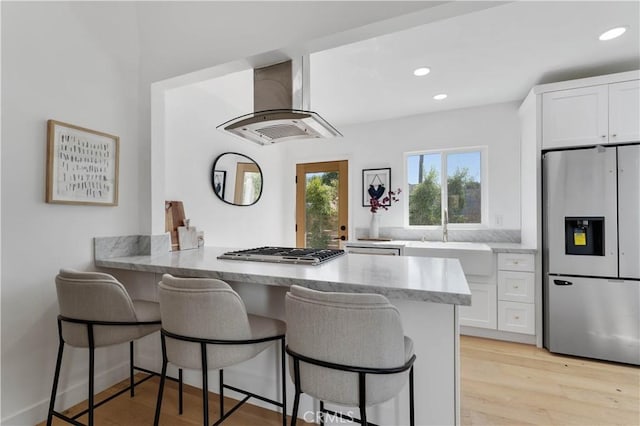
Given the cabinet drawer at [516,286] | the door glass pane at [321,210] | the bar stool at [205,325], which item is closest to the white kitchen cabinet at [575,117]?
the cabinet drawer at [516,286]

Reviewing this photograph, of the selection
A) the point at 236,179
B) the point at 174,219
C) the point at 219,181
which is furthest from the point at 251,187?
the point at 174,219

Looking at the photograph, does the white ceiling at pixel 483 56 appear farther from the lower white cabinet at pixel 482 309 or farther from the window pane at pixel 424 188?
the lower white cabinet at pixel 482 309

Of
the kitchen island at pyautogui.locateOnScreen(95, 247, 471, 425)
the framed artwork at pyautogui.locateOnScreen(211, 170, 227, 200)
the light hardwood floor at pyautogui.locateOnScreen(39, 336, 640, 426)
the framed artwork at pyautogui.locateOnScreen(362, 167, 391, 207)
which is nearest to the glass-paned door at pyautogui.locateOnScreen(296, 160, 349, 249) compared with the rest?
the framed artwork at pyautogui.locateOnScreen(362, 167, 391, 207)

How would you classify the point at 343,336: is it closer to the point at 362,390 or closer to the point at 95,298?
the point at 362,390

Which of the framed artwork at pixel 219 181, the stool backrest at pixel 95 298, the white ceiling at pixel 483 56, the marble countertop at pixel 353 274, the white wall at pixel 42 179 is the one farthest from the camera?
the framed artwork at pixel 219 181

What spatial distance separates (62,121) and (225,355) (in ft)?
5.50

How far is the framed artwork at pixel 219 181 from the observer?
323cm

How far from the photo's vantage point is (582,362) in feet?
8.23

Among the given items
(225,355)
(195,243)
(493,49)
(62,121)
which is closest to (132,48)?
(62,121)

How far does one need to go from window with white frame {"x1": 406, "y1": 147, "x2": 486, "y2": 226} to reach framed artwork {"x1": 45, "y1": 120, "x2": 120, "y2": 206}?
3.26 meters

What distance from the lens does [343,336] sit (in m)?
1.02

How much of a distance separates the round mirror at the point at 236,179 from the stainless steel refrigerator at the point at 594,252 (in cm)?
306

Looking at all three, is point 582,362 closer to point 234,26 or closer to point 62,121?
point 234,26

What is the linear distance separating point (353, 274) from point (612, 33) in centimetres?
255
